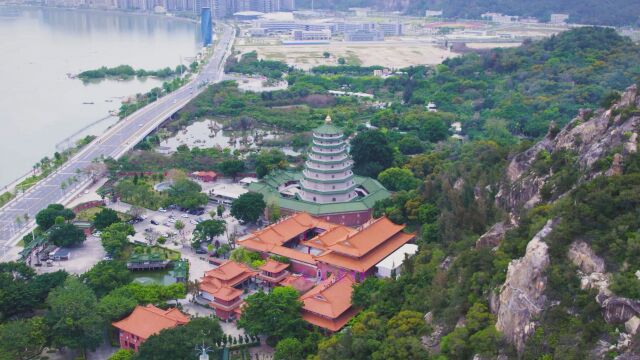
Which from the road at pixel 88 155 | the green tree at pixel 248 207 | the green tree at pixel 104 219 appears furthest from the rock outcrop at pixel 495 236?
the road at pixel 88 155

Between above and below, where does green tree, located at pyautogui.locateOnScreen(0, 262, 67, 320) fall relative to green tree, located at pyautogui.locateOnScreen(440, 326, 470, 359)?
below

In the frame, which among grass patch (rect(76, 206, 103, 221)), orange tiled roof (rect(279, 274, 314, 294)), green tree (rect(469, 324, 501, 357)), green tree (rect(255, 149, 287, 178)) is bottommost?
grass patch (rect(76, 206, 103, 221))

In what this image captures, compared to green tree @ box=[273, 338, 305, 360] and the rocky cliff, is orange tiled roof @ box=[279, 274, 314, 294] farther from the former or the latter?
the rocky cliff

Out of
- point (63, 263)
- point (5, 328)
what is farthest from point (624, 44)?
point (5, 328)

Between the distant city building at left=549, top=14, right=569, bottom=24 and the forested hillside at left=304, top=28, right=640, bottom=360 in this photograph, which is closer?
the forested hillside at left=304, top=28, right=640, bottom=360

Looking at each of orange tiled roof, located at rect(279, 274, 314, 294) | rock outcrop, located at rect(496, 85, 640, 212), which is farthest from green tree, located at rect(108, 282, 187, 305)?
rock outcrop, located at rect(496, 85, 640, 212)

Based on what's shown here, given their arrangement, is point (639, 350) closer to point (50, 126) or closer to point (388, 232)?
point (388, 232)

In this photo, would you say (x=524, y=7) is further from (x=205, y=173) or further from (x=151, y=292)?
(x=151, y=292)

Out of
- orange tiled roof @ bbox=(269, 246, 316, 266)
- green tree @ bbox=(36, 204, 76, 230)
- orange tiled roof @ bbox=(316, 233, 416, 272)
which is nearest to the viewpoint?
orange tiled roof @ bbox=(316, 233, 416, 272)
